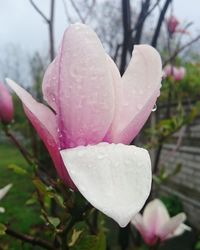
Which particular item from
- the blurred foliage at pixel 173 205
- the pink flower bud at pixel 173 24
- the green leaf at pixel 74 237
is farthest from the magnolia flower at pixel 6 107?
the blurred foliage at pixel 173 205

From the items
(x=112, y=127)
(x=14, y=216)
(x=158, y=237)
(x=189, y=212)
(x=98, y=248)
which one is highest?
(x=112, y=127)

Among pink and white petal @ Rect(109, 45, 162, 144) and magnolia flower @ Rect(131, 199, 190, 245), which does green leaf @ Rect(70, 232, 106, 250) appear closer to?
pink and white petal @ Rect(109, 45, 162, 144)

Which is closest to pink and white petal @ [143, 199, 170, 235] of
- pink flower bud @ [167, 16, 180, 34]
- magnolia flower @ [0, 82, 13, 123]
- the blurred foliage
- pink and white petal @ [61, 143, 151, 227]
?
magnolia flower @ [0, 82, 13, 123]

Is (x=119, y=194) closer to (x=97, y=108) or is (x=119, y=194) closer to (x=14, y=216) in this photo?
(x=97, y=108)

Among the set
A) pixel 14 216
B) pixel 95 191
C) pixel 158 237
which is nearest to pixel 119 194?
pixel 95 191

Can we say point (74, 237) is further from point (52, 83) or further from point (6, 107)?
point (6, 107)

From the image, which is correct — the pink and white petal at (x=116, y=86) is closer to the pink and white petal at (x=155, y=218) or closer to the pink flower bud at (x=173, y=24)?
the pink and white petal at (x=155, y=218)
